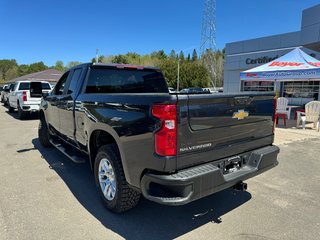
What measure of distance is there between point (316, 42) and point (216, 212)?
15555 millimetres

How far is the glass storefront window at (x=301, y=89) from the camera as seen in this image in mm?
20731

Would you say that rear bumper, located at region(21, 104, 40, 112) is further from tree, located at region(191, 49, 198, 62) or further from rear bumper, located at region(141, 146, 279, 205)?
tree, located at region(191, 49, 198, 62)

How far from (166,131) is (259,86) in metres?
25.7

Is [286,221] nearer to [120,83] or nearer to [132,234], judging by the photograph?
[132,234]

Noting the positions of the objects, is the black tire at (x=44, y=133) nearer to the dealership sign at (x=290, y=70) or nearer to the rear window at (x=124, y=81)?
the rear window at (x=124, y=81)

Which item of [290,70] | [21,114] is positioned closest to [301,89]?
[290,70]

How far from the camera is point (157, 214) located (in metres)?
3.61

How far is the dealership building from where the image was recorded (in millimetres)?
15898

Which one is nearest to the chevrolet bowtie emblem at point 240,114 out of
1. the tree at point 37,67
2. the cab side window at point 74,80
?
the cab side window at point 74,80

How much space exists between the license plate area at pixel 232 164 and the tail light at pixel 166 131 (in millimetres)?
867

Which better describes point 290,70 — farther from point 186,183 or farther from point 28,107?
point 28,107

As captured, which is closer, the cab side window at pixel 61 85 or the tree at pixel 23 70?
the cab side window at pixel 61 85

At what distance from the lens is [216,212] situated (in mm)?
3658

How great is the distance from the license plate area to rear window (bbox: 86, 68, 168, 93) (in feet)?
7.61
